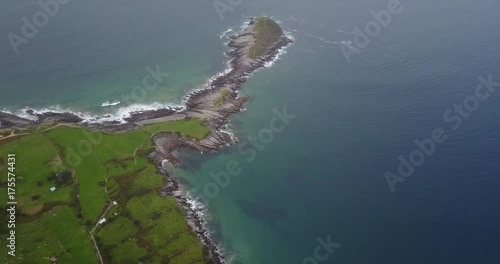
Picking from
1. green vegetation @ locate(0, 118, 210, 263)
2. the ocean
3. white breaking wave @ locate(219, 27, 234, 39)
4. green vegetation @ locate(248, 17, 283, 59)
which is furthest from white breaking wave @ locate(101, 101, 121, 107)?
white breaking wave @ locate(219, 27, 234, 39)

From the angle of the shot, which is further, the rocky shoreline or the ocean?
the rocky shoreline

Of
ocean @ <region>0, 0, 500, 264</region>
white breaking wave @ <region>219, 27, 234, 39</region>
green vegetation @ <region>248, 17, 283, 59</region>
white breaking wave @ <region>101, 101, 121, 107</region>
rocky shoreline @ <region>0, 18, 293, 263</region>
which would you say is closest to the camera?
ocean @ <region>0, 0, 500, 264</region>

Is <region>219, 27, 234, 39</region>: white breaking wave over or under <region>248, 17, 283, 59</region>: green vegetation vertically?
over

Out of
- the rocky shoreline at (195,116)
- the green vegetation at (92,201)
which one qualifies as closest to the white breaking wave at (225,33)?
the rocky shoreline at (195,116)

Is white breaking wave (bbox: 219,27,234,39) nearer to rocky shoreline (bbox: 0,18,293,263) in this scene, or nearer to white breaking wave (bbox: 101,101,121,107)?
rocky shoreline (bbox: 0,18,293,263)

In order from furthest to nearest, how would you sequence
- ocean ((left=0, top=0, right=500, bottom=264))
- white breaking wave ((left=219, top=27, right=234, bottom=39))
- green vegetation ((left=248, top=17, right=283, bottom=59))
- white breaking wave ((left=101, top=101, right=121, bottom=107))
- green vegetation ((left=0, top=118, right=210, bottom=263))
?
1. white breaking wave ((left=219, top=27, right=234, bottom=39))
2. green vegetation ((left=248, top=17, right=283, bottom=59))
3. white breaking wave ((left=101, top=101, right=121, bottom=107))
4. ocean ((left=0, top=0, right=500, bottom=264))
5. green vegetation ((left=0, top=118, right=210, bottom=263))

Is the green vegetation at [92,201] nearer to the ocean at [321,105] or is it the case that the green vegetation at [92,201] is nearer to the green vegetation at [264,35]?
the ocean at [321,105]

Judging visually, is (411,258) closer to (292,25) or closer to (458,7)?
(292,25)

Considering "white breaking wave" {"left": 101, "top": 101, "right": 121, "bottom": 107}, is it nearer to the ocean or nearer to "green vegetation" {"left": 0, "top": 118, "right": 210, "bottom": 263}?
the ocean
